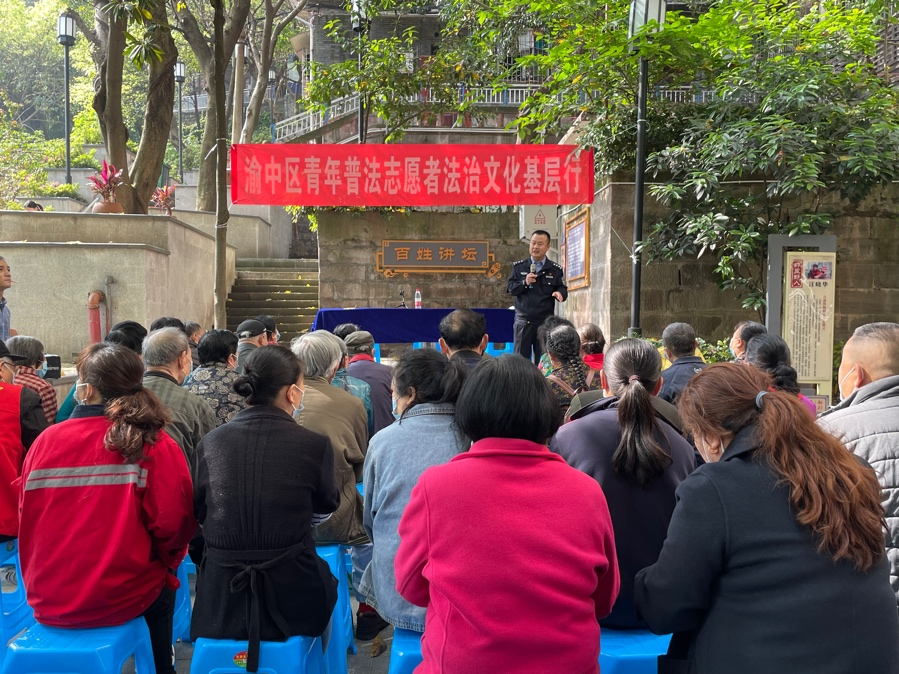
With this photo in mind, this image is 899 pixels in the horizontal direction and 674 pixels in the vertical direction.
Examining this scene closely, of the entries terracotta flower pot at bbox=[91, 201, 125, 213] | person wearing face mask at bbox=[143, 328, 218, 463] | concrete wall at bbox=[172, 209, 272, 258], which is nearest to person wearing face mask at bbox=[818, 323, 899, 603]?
person wearing face mask at bbox=[143, 328, 218, 463]

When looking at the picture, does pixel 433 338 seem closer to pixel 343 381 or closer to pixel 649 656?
pixel 343 381

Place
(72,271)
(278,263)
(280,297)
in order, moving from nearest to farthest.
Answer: (72,271) → (280,297) → (278,263)

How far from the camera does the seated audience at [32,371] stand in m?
3.68

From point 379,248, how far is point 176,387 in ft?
28.0

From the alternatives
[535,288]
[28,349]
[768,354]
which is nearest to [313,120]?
[535,288]

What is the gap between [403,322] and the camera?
8.09 meters

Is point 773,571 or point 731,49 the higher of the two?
point 731,49

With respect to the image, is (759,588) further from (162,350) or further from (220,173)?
(220,173)

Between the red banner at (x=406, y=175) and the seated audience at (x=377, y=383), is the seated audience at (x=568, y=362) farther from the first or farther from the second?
the red banner at (x=406, y=175)

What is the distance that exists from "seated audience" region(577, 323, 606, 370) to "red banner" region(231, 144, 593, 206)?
3.89 metres

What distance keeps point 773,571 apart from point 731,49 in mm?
6762

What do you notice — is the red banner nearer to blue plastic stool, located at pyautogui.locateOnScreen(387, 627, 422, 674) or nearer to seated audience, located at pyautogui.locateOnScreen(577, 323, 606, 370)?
seated audience, located at pyautogui.locateOnScreen(577, 323, 606, 370)

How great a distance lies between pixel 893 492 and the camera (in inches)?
85.1

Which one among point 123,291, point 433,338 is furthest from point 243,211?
point 433,338
